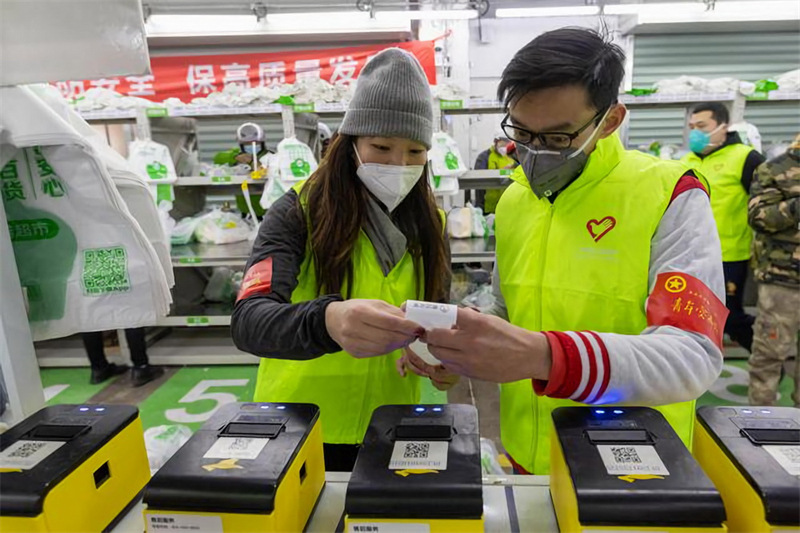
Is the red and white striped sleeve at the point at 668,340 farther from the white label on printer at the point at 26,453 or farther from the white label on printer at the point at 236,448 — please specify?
the white label on printer at the point at 26,453

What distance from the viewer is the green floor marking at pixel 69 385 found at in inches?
144

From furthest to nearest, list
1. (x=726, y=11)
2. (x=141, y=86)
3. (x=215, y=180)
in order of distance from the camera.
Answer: (x=141, y=86) → (x=726, y=11) → (x=215, y=180)

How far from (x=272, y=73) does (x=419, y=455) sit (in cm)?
729

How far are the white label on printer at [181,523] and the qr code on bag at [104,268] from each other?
0.57 meters

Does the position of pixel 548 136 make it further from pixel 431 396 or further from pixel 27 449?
pixel 431 396

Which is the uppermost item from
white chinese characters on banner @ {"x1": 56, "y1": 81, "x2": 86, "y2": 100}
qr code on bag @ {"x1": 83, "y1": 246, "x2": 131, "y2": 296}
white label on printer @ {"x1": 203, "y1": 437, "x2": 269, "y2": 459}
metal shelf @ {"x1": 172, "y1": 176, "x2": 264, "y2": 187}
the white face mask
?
white chinese characters on banner @ {"x1": 56, "y1": 81, "x2": 86, "y2": 100}

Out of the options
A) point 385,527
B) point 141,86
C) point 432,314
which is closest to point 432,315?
point 432,314

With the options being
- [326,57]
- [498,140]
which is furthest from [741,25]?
[326,57]

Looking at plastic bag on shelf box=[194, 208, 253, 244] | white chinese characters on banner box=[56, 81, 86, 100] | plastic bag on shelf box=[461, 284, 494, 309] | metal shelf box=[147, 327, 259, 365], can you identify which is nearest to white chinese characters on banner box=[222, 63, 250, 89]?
white chinese characters on banner box=[56, 81, 86, 100]

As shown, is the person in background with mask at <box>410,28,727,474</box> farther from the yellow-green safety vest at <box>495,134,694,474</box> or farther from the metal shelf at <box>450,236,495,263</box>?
the metal shelf at <box>450,236,495,263</box>

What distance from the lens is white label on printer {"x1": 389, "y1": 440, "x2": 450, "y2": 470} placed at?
78cm

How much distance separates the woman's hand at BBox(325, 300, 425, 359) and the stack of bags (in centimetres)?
51

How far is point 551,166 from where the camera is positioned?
1.09 meters

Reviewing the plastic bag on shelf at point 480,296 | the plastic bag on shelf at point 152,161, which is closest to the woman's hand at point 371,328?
the plastic bag on shelf at point 480,296
